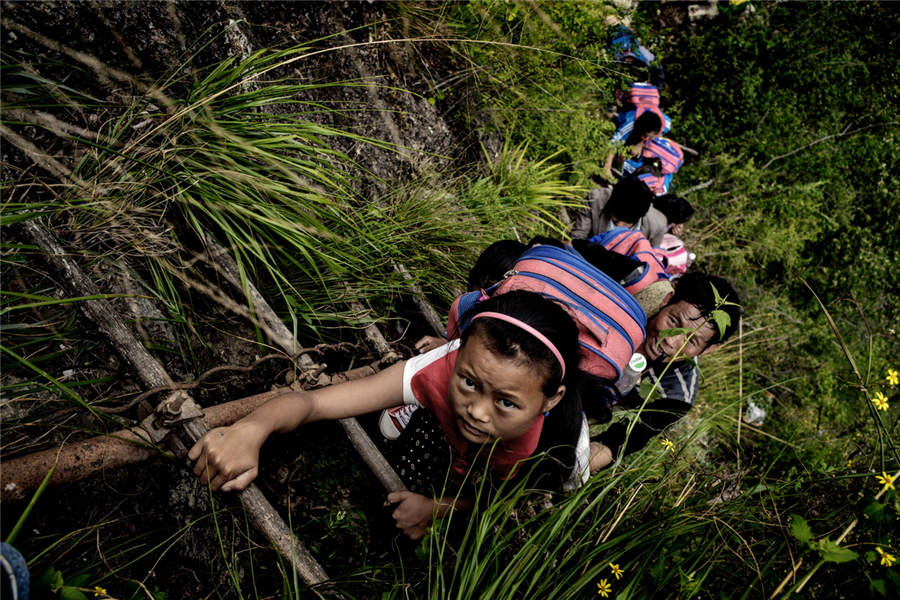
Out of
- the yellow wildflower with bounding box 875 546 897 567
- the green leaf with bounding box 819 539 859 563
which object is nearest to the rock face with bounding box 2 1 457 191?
the green leaf with bounding box 819 539 859 563

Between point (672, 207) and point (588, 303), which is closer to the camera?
point (588, 303)

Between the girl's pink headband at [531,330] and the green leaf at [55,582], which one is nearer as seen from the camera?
the green leaf at [55,582]

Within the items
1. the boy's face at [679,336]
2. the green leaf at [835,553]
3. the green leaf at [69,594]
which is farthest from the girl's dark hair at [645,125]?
the green leaf at [69,594]

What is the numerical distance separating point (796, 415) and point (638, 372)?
3482mm

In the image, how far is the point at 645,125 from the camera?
4738mm

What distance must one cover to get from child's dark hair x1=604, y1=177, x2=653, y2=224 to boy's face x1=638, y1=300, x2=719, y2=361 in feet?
3.88

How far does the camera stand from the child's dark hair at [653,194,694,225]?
4371mm

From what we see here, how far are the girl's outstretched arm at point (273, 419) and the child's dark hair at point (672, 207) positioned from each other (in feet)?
11.8

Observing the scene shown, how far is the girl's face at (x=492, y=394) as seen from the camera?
4.83 ft

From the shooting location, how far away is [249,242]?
2.05m

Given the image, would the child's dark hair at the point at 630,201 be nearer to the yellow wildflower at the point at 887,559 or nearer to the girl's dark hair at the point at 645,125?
the girl's dark hair at the point at 645,125

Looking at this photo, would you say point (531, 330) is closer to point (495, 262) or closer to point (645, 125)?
point (495, 262)

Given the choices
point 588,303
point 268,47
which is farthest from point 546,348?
point 268,47

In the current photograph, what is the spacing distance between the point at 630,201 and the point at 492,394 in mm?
2614
